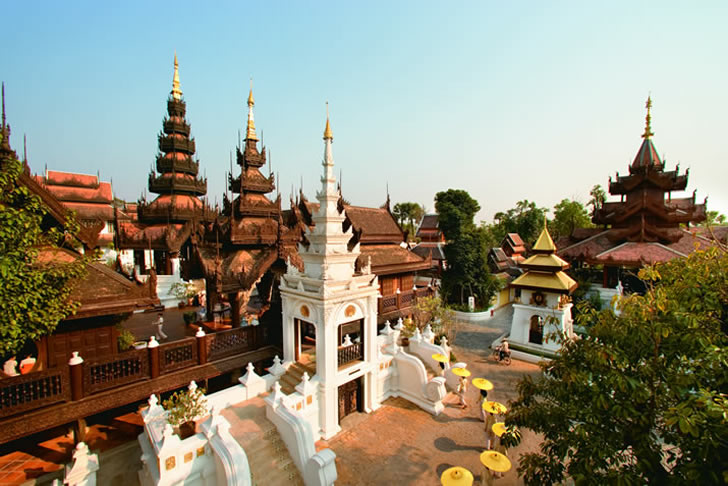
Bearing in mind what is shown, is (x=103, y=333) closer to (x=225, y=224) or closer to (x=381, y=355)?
(x=225, y=224)

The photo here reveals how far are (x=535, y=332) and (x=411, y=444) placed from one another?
11.1m

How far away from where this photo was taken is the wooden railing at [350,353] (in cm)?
1034

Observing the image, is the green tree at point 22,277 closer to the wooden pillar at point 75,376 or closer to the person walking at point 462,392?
the wooden pillar at point 75,376

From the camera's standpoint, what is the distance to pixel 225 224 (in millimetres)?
13805

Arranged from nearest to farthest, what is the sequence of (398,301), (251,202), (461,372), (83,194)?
(461,372) → (251,202) → (398,301) → (83,194)

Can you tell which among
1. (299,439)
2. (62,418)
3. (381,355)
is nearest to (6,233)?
(62,418)

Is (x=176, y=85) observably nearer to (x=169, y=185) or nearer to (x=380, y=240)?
(x=169, y=185)

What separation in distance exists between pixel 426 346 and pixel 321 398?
5.51 meters

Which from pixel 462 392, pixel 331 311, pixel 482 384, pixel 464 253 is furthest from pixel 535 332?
pixel 331 311

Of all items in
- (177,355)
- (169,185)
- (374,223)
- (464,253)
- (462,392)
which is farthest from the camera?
(169,185)

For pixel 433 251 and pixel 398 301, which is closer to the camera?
pixel 398 301

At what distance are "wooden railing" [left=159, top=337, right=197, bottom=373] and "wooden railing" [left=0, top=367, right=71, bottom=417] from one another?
6.50 feet

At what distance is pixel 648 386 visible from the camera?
4.11 m

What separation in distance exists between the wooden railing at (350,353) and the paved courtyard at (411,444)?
6.39 ft
